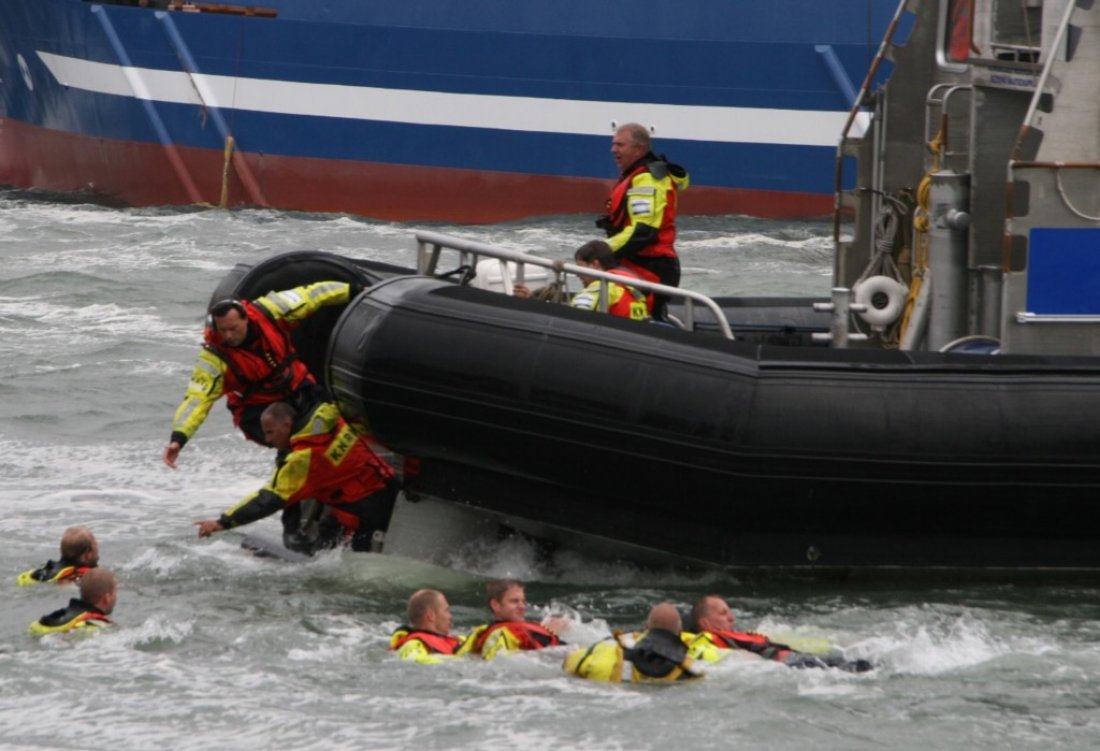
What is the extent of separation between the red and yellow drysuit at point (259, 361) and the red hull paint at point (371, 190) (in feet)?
39.2

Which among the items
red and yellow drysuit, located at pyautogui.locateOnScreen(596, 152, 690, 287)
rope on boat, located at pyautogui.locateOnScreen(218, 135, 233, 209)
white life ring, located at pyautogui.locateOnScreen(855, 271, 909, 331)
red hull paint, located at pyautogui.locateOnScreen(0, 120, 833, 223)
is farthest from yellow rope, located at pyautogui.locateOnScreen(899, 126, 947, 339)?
rope on boat, located at pyautogui.locateOnScreen(218, 135, 233, 209)

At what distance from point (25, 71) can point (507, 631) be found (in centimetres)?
1786

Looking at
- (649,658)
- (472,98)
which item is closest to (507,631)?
(649,658)

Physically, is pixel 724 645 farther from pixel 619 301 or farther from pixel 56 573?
pixel 56 573

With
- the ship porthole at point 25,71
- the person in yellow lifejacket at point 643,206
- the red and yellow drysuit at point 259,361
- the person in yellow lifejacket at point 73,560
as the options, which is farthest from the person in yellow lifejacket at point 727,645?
the ship porthole at point 25,71

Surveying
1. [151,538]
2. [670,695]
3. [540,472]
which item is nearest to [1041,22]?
[540,472]

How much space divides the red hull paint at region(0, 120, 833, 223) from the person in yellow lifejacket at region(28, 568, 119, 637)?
13255 millimetres

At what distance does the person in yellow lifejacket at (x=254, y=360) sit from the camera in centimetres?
738

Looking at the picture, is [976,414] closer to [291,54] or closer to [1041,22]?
[1041,22]

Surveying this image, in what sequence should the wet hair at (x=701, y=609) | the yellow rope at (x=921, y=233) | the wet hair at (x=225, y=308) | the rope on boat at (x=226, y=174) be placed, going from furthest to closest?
the rope on boat at (x=226, y=174)
the yellow rope at (x=921, y=233)
the wet hair at (x=225, y=308)
the wet hair at (x=701, y=609)

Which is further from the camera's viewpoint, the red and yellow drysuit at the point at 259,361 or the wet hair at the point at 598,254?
the red and yellow drysuit at the point at 259,361

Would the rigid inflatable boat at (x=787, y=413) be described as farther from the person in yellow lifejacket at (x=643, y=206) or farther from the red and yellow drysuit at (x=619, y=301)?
the person in yellow lifejacket at (x=643, y=206)

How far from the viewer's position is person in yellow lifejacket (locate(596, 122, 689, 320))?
757cm

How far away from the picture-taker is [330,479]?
7332 millimetres
